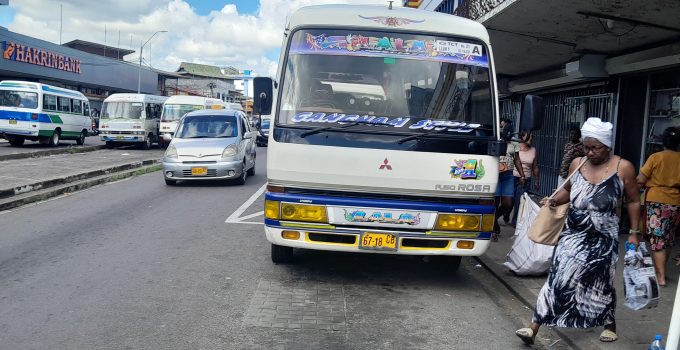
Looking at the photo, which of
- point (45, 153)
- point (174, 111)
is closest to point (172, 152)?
point (45, 153)

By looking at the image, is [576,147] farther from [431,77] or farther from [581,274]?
[581,274]

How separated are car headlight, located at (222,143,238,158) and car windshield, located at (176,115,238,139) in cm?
67

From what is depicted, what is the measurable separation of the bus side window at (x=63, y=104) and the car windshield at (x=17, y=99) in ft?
6.03

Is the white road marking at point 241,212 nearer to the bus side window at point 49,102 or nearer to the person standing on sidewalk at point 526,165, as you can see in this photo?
the person standing on sidewalk at point 526,165

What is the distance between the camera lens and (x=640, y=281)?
401cm

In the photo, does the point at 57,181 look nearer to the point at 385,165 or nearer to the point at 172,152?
the point at 172,152

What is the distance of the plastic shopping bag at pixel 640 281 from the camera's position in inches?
157

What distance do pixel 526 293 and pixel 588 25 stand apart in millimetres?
4858

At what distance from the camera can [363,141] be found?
5504mm

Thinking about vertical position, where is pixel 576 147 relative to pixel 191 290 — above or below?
above

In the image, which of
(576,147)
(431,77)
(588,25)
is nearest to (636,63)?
(588,25)

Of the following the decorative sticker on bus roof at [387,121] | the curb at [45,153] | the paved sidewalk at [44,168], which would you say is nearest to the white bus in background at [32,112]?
A: the curb at [45,153]

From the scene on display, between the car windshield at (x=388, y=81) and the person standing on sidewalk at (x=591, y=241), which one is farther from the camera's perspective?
the car windshield at (x=388, y=81)

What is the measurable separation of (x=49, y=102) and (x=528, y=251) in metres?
23.7
